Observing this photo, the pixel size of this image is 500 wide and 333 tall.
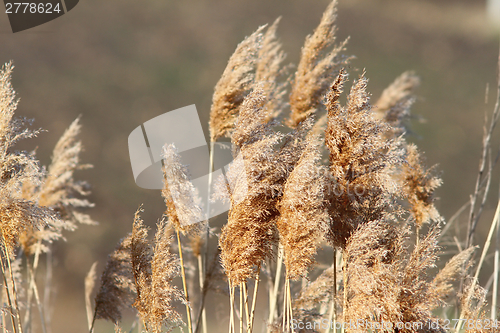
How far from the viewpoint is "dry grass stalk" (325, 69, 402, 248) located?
148cm

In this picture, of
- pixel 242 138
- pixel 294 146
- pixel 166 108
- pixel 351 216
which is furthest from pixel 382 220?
pixel 166 108

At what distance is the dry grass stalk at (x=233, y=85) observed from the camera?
6.81 feet

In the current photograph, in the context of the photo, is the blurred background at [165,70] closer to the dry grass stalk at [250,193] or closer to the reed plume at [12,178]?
the dry grass stalk at [250,193]

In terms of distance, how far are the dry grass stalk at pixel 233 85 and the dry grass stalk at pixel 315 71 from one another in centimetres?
35

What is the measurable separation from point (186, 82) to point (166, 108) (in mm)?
1230

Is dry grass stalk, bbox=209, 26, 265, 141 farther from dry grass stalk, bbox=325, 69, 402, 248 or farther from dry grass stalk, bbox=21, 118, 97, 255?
dry grass stalk, bbox=21, 118, 97, 255

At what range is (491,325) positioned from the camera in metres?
1.66

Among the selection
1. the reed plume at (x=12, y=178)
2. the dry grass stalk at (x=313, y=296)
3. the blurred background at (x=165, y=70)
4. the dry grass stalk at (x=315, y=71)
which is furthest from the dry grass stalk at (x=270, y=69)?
the blurred background at (x=165, y=70)

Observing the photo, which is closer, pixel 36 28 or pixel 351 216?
pixel 351 216

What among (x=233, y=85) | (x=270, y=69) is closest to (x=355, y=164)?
(x=233, y=85)

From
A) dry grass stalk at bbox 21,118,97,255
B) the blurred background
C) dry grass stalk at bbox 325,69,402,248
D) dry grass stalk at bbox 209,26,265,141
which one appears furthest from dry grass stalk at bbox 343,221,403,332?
the blurred background

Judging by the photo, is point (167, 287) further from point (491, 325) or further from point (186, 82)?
point (186, 82)

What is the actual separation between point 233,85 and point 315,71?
55 cm

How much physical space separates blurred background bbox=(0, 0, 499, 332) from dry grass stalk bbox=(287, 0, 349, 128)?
10.1 ft
